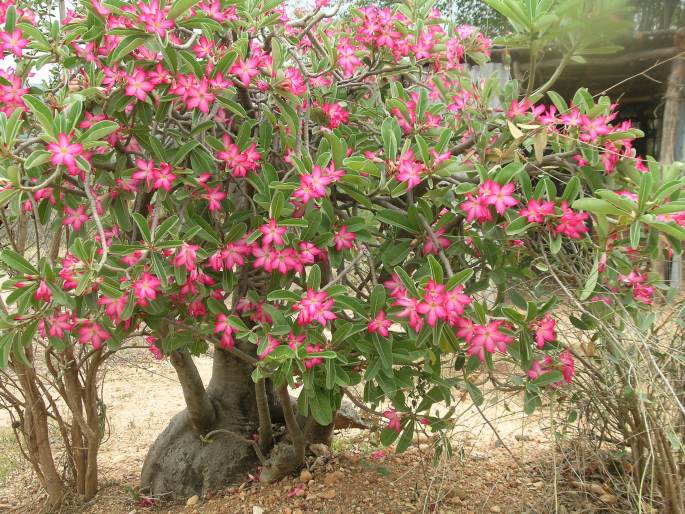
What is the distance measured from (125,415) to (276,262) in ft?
9.98

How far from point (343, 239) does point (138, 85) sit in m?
0.58

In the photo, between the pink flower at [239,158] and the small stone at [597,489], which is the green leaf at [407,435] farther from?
the pink flower at [239,158]

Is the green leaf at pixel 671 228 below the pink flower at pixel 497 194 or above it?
below

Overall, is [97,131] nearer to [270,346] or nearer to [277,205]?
[277,205]

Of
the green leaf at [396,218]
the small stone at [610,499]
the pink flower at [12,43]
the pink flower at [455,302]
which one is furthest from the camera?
the small stone at [610,499]

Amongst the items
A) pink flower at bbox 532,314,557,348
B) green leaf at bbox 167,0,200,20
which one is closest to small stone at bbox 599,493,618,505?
pink flower at bbox 532,314,557,348

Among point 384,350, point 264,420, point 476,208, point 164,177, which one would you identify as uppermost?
point 164,177

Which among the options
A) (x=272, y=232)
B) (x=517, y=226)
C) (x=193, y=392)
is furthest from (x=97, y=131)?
(x=193, y=392)

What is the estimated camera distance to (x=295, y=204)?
1.52m

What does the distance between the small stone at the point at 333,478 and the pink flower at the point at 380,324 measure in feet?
3.56

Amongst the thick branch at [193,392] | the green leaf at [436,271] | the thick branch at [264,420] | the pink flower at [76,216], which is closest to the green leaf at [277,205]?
the green leaf at [436,271]

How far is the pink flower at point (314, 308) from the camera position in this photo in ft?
4.54

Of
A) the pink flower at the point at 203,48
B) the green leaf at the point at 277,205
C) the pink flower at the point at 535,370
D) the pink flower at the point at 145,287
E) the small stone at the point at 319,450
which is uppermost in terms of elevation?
the pink flower at the point at 203,48

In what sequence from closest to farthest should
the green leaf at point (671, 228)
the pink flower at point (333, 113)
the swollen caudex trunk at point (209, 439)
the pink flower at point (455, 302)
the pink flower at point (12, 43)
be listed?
the green leaf at point (671, 228) < the pink flower at point (455, 302) < the pink flower at point (12, 43) < the pink flower at point (333, 113) < the swollen caudex trunk at point (209, 439)
